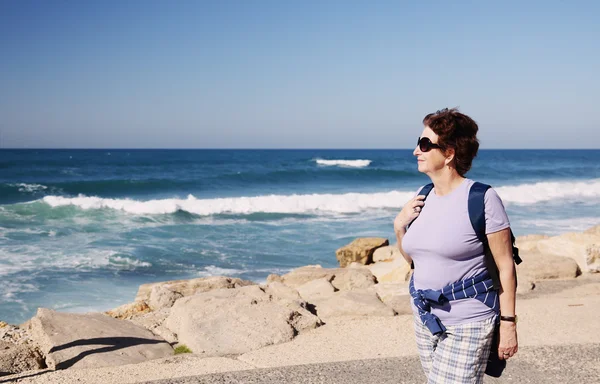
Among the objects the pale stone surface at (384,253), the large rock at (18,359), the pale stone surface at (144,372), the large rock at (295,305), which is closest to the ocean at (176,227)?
the pale stone surface at (384,253)

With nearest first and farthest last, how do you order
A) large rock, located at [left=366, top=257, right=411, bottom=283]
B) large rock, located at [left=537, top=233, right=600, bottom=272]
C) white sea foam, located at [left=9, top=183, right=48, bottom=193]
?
large rock, located at [left=537, top=233, right=600, bottom=272] → large rock, located at [left=366, top=257, right=411, bottom=283] → white sea foam, located at [left=9, top=183, right=48, bottom=193]

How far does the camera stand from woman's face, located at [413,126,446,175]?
2620mm

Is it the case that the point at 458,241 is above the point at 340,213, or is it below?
above

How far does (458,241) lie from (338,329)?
3.68 meters

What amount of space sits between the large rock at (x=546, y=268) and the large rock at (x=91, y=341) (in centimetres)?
499

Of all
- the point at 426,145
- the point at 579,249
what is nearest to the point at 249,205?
the point at 579,249

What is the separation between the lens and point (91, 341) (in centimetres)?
534

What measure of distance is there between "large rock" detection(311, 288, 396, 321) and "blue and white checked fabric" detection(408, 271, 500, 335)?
3805 millimetres

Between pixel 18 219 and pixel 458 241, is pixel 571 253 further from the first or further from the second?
pixel 18 219

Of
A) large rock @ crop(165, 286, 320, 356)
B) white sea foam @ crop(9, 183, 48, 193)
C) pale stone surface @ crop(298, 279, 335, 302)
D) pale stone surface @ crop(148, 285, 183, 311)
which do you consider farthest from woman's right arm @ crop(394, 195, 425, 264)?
white sea foam @ crop(9, 183, 48, 193)

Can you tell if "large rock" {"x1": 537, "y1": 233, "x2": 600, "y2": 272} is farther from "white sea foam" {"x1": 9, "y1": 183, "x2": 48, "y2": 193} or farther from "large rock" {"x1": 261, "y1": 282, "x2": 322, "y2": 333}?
"white sea foam" {"x1": 9, "y1": 183, "x2": 48, "y2": 193}

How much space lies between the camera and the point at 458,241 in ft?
8.20

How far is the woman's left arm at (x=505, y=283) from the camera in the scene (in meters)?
2.46

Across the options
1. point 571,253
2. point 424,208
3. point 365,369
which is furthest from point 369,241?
point 424,208
